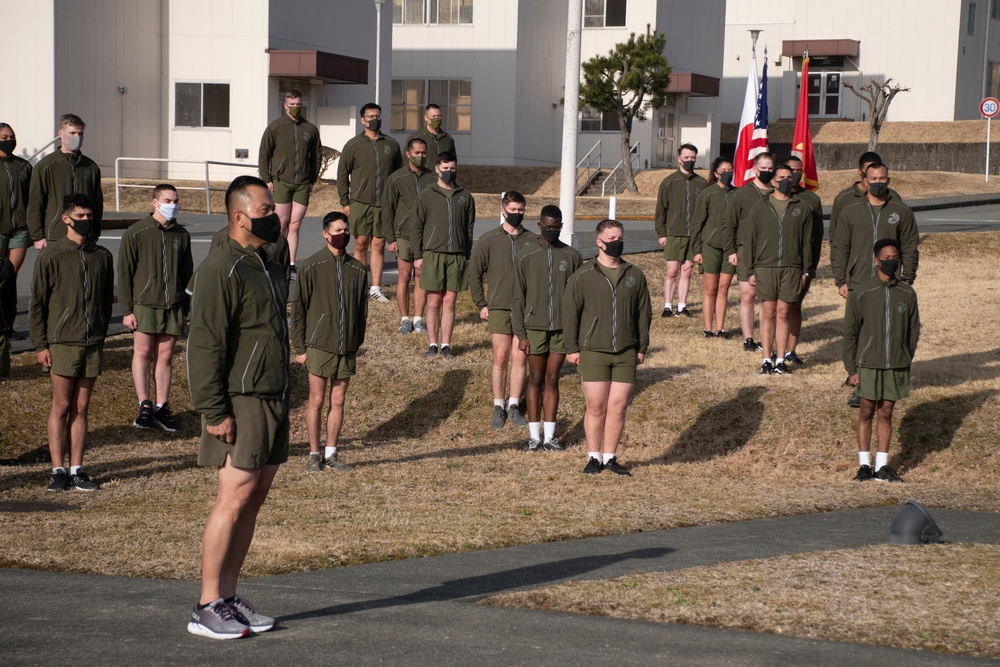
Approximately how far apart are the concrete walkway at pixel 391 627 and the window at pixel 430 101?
37.5 metres

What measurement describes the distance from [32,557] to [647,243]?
1614 cm

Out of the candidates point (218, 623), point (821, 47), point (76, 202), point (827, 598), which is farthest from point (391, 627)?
point (821, 47)

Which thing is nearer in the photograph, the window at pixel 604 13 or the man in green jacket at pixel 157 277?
the man in green jacket at pixel 157 277

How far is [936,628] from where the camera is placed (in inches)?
262

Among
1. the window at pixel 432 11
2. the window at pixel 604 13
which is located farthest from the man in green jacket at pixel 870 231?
the window at pixel 604 13

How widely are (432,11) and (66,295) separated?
120ft

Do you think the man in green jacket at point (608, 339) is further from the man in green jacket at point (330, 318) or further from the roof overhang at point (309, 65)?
the roof overhang at point (309, 65)

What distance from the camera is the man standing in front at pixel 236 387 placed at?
19.9 ft

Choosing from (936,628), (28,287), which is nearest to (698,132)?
(28,287)

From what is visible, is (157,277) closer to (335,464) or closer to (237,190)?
(335,464)

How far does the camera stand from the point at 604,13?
45.5 meters

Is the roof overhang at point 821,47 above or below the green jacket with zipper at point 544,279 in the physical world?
above

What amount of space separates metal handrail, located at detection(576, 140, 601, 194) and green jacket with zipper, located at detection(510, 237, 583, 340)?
3032 cm

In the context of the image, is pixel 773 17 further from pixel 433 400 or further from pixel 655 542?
pixel 655 542
